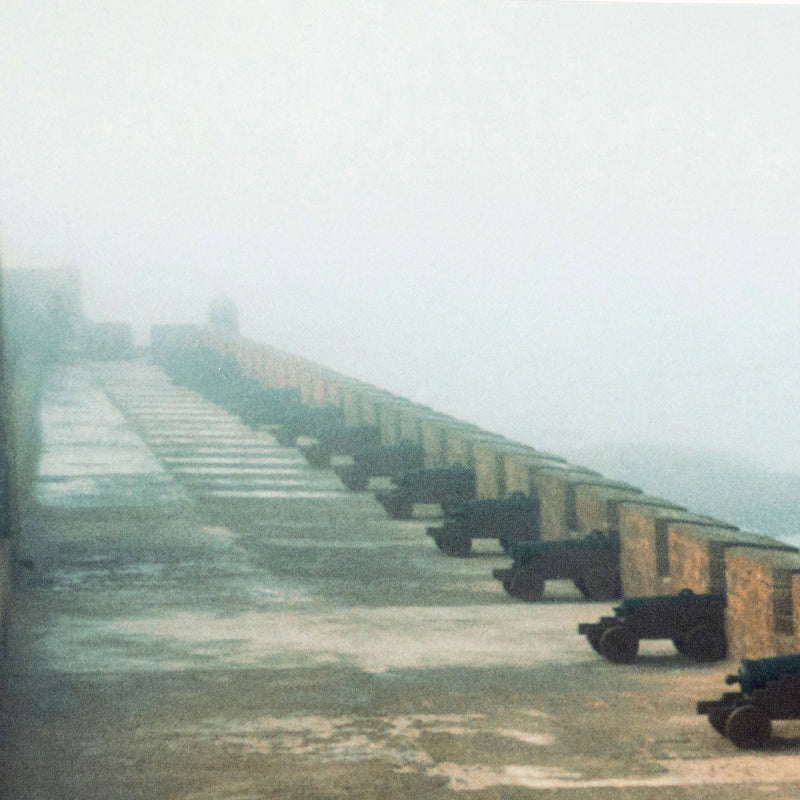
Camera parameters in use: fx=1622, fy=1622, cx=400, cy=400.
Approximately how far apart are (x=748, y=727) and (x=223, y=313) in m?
49.3

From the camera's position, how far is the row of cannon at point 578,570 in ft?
24.0

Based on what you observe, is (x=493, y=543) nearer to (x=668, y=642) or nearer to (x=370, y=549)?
(x=370, y=549)

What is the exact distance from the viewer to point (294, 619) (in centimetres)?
1070

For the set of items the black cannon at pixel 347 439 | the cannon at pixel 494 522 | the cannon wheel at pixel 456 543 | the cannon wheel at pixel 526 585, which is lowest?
the cannon wheel at pixel 526 585

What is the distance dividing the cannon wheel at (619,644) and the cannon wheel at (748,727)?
194 cm

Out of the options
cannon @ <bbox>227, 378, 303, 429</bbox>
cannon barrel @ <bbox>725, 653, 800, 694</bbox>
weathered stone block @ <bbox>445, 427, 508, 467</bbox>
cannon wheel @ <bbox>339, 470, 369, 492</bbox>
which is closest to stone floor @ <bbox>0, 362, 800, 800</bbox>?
cannon barrel @ <bbox>725, 653, 800, 694</bbox>

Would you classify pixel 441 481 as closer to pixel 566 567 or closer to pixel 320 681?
pixel 566 567

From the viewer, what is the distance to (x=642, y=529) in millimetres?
11148

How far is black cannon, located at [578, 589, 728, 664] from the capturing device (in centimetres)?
922

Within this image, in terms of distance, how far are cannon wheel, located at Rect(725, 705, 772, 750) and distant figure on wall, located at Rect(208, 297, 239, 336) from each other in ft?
160

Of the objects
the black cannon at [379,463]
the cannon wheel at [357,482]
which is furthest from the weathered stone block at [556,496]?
the cannon wheel at [357,482]

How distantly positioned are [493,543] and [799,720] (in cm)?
690

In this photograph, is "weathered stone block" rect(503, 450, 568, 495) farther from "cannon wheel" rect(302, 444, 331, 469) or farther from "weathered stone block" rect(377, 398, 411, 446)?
"cannon wheel" rect(302, 444, 331, 469)

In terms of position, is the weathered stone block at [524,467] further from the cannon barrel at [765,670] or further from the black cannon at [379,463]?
the cannon barrel at [765,670]
